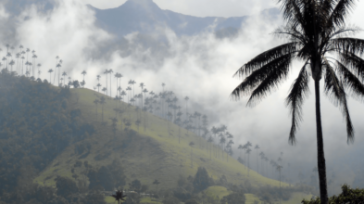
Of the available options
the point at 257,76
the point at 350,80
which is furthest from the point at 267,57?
the point at 350,80

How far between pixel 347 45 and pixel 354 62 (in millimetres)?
894

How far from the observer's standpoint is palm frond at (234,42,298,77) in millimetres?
19562

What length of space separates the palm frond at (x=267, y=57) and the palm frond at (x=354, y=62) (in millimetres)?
2455

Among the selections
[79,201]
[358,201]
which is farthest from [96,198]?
[358,201]

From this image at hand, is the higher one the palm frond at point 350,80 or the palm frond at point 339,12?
the palm frond at point 339,12

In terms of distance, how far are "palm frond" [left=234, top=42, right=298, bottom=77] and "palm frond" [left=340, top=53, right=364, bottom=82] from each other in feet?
8.05

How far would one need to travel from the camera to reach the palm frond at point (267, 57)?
64.2 ft

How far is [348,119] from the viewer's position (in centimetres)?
1841

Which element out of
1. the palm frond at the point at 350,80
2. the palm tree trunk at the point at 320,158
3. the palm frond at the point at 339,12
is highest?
the palm frond at the point at 339,12

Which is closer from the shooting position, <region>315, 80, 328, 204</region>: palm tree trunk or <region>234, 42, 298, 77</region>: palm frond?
<region>315, 80, 328, 204</region>: palm tree trunk

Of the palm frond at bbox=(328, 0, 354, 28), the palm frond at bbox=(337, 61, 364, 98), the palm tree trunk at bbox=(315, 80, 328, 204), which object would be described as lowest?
the palm tree trunk at bbox=(315, 80, 328, 204)

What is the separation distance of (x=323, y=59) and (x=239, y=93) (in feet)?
15.0

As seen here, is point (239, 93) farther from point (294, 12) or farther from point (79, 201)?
point (79, 201)

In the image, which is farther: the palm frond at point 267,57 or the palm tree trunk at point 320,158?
the palm frond at point 267,57
